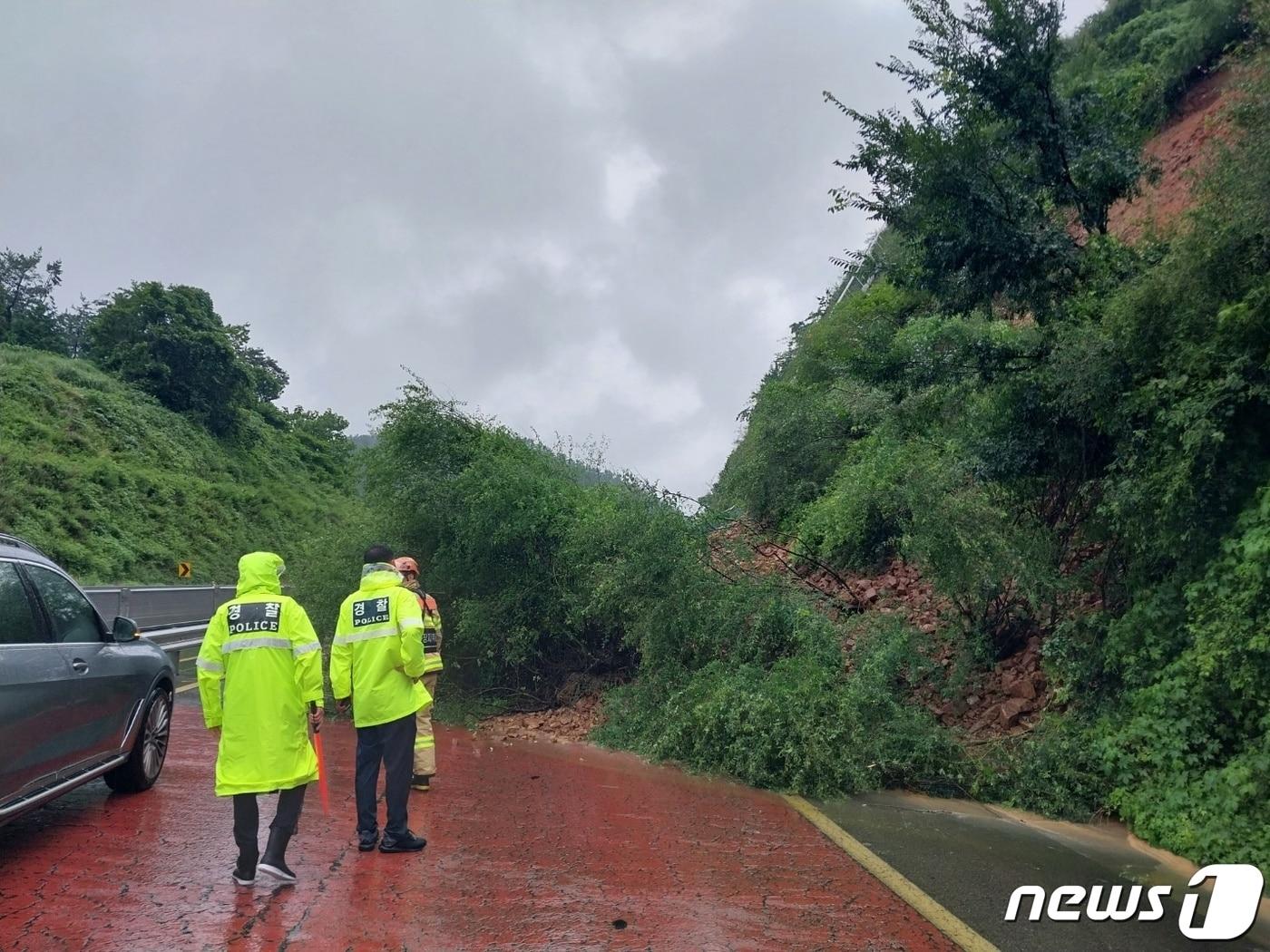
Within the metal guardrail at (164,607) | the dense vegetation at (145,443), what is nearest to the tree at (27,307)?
the dense vegetation at (145,443)

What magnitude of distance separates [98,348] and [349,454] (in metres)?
33.3

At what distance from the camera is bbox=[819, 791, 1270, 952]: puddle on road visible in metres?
4.86

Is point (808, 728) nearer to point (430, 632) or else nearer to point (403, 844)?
point (430, 632)

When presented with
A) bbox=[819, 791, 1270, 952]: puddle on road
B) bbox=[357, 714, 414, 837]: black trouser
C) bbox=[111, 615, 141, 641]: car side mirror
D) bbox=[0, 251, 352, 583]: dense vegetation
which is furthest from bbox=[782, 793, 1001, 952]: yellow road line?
bbox=[0, 251, 352, 583]: dense vegetation

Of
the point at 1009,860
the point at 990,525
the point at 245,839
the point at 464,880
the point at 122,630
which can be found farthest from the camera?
the point at 990,525

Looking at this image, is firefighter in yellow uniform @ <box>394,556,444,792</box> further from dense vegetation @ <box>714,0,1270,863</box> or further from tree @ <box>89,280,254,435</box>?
tree @ <box>89,280,254,435</box>

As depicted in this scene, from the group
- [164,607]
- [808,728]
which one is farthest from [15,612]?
[164,607]

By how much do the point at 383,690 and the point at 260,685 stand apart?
82 cm

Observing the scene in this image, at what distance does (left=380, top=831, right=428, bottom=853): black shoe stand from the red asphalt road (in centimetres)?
6

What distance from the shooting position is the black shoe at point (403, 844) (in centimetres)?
559

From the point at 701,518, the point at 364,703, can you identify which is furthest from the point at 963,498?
the point at 364,703

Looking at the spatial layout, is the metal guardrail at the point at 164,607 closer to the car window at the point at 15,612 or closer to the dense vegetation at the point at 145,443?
the car window at the point at 15,612

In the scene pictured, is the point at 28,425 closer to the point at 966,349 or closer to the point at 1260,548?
the point at 966,349

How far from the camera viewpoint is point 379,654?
5707 millimetres
